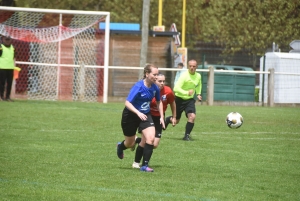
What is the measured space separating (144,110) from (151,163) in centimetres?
98

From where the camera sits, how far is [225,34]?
42.3 m

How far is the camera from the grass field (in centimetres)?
807

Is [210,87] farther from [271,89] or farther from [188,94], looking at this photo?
[188,94]

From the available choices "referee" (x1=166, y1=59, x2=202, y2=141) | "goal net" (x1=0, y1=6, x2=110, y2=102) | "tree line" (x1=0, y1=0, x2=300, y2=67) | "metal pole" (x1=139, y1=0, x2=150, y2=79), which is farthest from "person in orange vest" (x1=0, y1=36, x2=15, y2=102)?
"tree line" (x1=0, y1=0, x2=300, y2=67)

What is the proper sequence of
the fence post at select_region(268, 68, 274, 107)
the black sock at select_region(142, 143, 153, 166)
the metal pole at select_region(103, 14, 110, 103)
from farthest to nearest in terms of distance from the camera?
the fence post at select_region(268, 68, 274, 107) < the metal pole at select_region(103, 14, 110, 103) < the black sock at select_region(142, 143, 153, 166)

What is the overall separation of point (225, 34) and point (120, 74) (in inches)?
516

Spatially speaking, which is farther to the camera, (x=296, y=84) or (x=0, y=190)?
(x=296, y=84)

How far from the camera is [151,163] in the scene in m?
10.7

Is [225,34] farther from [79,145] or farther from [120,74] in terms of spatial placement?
[79,145]

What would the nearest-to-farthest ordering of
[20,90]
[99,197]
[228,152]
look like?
1. [99,197]
2. [228,152]
3. [20,90]

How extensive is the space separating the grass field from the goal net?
8.10m

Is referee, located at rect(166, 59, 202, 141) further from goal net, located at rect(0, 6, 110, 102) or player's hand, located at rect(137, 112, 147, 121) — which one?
goal net, located at rect(0, 6, 110, 102)

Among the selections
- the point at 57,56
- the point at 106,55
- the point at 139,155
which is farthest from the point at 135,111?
the point at 57,56

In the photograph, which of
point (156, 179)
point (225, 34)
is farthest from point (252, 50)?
point (156, 179)
